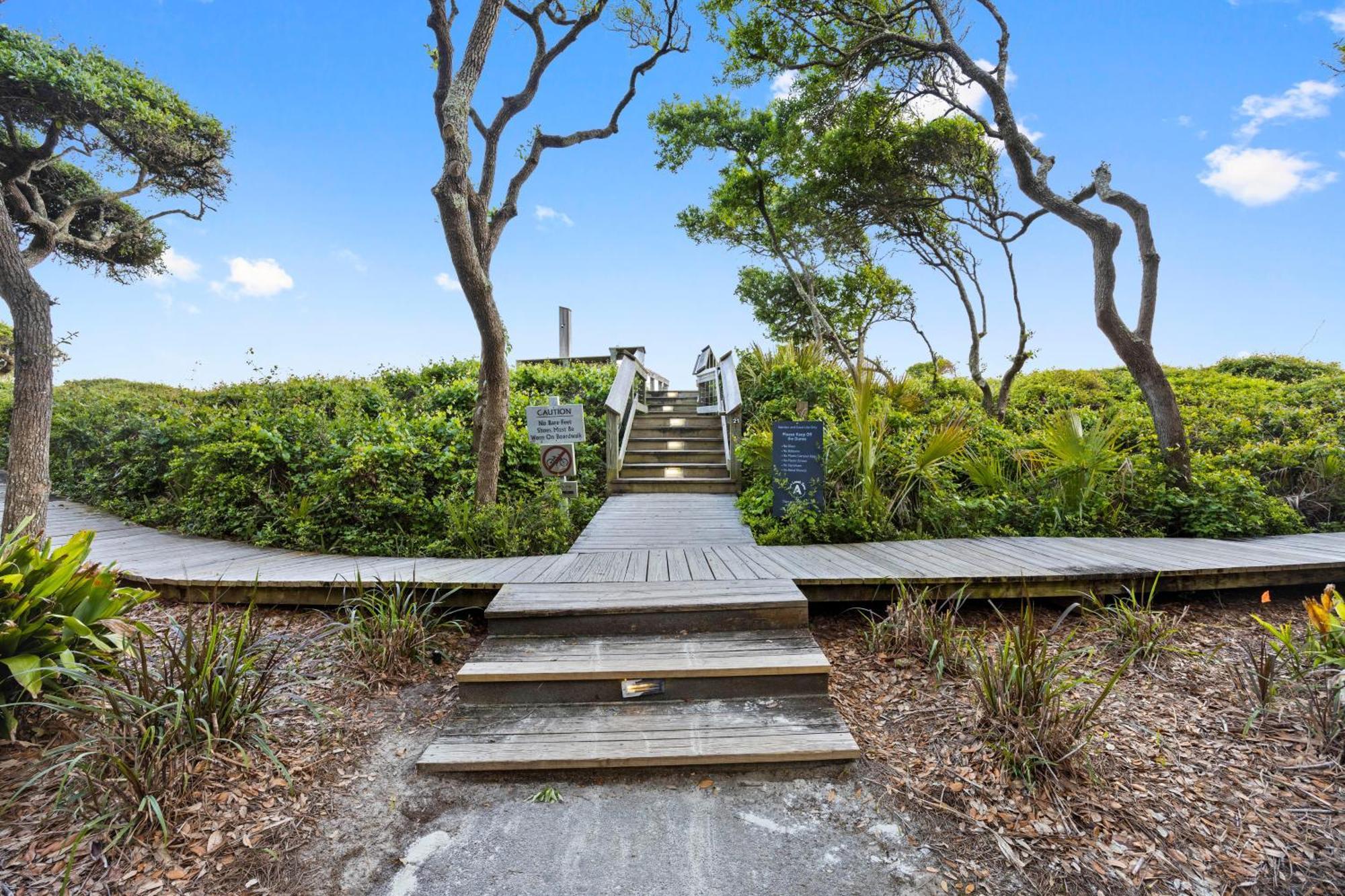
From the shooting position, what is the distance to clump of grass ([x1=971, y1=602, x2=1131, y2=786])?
7.62 feet

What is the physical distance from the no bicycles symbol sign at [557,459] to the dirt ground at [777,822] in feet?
9.35

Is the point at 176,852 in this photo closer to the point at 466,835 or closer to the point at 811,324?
the point at 466,835

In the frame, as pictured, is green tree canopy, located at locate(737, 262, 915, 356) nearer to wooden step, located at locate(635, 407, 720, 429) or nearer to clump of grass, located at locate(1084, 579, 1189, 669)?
wooden step, located at locate(635, 407, 720, 429)

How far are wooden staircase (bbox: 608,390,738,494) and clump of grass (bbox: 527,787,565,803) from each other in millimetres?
5147

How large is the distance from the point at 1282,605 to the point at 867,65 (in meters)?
7.77

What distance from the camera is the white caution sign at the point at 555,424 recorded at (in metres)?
5.26

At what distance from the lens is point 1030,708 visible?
8.02 ft

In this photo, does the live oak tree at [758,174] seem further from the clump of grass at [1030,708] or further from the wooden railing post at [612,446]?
the clump of grass at [1030,708]

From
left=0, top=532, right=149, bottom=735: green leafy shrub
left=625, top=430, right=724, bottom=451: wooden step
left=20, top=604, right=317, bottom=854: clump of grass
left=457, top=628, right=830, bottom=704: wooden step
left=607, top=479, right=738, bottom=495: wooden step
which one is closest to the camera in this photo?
left=20, top=604, right=317, bottom=854: clump of grass

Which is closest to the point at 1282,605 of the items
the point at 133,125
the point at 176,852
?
Answer: the point at 176,852

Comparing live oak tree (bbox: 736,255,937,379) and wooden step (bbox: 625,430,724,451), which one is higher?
live oak tree (bbox: 736,255,937,379)

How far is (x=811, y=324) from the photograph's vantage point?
18312 mm

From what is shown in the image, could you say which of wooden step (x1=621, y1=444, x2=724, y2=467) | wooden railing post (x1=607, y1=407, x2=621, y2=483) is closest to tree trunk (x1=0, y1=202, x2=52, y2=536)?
wooden railing post (x1=607, y1=407, x2=621, y2=483)

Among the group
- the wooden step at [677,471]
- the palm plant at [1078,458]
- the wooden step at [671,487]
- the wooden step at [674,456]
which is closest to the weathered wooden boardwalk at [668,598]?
the palm plant at [1078,458]
